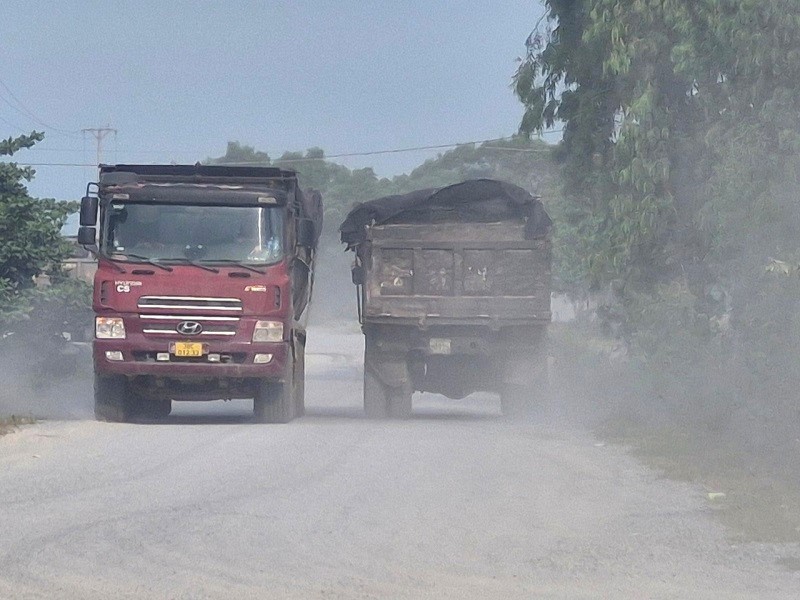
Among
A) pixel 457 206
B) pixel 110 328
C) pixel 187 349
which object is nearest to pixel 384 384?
pixel 457 206

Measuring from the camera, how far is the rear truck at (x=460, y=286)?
17.4 meters

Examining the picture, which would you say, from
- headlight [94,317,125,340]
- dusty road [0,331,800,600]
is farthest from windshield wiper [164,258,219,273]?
dusty road [0,331,800,600]

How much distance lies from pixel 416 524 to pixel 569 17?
11835 mm

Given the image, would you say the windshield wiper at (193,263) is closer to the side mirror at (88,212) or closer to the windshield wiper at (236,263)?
the windshield wiper at (236,263)

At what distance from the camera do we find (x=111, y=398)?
51.6 ft

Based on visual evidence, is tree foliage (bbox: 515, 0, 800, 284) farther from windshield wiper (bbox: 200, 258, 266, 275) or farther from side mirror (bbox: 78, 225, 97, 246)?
side mirror (bbox: 78, 225, 97, 246)

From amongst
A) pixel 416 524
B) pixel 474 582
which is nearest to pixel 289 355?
pixel 416 524

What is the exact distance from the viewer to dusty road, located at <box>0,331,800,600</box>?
6816 mm

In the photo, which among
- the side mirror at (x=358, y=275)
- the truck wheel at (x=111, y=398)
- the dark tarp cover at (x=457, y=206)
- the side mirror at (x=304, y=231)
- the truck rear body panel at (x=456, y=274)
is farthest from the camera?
the side mirror at (x=358, y=275)

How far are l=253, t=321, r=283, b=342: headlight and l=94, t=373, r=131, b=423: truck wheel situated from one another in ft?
6.23

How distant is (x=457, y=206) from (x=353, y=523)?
988cm

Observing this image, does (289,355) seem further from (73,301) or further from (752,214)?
(73,301)

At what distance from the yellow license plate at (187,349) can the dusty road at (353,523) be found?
1413 millimetres

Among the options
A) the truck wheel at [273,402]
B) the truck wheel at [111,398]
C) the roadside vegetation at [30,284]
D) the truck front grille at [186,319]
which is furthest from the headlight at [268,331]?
the roadside vegetation at [30,284]
